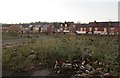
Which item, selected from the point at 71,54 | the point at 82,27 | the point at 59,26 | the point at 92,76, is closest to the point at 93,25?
the point at 82,27

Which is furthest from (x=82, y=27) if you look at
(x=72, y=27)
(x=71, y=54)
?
(x=71, y=54)

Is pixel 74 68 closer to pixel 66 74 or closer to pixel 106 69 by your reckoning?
pixel 66 74

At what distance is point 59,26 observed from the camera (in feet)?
181

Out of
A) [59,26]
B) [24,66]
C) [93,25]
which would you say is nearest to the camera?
[24,66]

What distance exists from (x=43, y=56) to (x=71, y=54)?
173 cm

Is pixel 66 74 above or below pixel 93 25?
below

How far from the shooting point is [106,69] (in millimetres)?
10773

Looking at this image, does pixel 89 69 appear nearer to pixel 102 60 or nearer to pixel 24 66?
pixel 102 60

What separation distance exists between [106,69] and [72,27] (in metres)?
41.9

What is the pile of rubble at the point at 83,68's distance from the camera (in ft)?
32.9

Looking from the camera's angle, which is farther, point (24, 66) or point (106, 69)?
point (24, 66)

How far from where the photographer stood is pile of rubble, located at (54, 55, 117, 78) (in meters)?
10.0

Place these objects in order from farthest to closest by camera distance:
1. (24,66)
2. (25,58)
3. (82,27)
A: (82,27) → (25,58) → (24,66)

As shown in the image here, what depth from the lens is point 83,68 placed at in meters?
10.8
